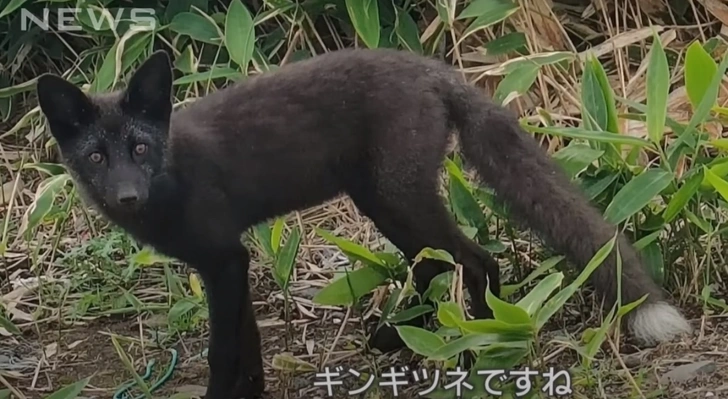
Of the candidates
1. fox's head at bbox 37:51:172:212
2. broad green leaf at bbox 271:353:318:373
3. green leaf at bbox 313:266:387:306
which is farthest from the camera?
green leaf at bbox 313:266:387:306

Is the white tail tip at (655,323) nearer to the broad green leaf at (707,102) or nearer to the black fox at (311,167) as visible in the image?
the black fox at (311,167)

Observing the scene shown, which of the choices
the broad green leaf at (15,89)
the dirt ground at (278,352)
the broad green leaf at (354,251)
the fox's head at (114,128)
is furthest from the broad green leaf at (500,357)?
the broad green leaf at (15,89)

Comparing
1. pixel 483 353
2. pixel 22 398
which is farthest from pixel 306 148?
pixel 22 398

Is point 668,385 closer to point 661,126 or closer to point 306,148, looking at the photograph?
point 661,126

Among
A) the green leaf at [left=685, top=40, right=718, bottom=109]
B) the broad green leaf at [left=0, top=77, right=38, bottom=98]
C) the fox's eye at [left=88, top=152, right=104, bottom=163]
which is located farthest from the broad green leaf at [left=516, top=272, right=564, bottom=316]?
the broad green leaf at [left=0, top=77, right=38, bottom=98]

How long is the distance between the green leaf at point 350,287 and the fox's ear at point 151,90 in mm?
669

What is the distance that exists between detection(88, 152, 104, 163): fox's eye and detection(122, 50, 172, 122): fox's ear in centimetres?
13

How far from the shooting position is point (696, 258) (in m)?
3.04

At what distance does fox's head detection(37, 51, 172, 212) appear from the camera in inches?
100

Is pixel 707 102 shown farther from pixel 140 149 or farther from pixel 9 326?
pixel 9 326

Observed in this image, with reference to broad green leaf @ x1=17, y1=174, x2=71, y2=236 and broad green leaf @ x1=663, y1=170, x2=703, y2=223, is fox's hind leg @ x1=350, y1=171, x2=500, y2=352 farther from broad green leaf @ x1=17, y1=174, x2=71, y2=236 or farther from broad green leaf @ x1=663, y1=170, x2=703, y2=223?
broad green leaf @ x1=17, y1=174, x2=71, y2=236

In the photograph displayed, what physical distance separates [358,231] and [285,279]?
31.3 inches

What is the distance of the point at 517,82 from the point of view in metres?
3.53

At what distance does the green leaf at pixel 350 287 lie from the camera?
9.64 feet
